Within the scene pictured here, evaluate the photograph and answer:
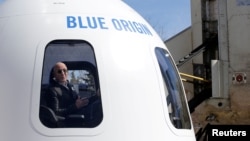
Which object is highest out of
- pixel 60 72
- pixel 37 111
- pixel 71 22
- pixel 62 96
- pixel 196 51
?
pixel 196 51

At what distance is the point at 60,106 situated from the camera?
4105 millimetres

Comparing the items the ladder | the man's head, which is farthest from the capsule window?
the ladder

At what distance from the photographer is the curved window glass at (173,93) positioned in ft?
14.9

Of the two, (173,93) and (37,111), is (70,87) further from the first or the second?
(173,93)

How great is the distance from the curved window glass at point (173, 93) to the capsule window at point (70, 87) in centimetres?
62

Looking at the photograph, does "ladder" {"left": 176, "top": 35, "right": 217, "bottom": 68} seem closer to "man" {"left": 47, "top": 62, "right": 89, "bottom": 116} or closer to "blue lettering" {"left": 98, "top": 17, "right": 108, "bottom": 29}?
"blue lettering" {"left": 98, "top": 17, "right": 108, "bottom": 29}

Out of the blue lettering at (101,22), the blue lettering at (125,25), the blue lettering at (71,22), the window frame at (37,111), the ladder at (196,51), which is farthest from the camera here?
the ladder at (196,51)

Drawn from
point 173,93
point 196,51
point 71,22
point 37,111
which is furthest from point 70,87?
point 196,51

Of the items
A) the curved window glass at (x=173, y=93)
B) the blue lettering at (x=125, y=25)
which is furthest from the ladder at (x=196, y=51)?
the blue lettering at (x=125, y=25)

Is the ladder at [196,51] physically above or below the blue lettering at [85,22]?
above

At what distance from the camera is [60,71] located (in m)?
4.14

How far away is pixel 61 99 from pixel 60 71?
0.62 ft

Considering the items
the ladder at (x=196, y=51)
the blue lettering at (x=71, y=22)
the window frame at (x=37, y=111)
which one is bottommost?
the window frame at (x=37, y=111)

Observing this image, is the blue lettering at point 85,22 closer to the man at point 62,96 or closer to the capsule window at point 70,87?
the capsule window at point 70,87
